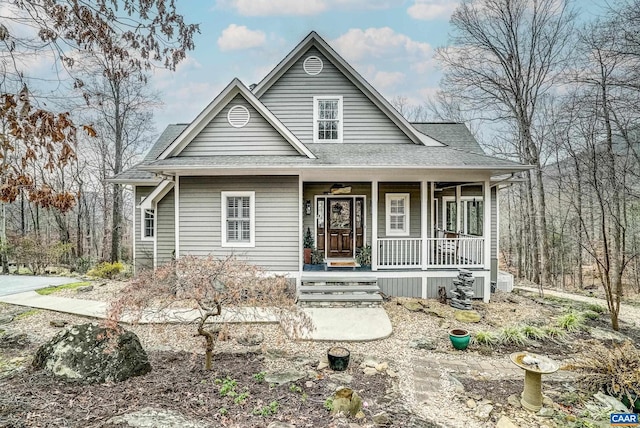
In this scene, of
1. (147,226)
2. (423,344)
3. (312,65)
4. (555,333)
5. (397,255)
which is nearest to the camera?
(423,344)

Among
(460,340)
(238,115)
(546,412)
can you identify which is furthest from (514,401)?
(238,115)

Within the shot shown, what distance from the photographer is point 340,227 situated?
1141 centimetres

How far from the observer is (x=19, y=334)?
21.7 feet

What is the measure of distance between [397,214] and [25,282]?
13270mm

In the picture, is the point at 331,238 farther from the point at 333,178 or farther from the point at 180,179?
the point at 180,179

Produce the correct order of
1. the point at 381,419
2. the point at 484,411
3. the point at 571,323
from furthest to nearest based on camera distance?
the point at 571,323 → the point at 484,411 → the point at 381,419

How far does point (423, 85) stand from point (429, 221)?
1668 centimetres

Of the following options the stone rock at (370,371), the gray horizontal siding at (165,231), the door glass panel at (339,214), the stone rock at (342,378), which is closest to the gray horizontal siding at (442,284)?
the door glass panel at (339,214)

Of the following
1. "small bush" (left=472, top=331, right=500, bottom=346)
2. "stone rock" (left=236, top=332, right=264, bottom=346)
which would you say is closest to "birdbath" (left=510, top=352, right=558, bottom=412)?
"small bush" (left=472, top=331, right=500, bottom=346)

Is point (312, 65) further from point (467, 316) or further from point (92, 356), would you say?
point (92, 356)

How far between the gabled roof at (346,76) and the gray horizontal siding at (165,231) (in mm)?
4844

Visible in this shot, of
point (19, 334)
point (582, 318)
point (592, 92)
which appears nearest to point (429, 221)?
point (582, 318)

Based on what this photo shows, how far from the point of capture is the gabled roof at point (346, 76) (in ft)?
35.7

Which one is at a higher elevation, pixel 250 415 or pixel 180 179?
pixel 180 179
